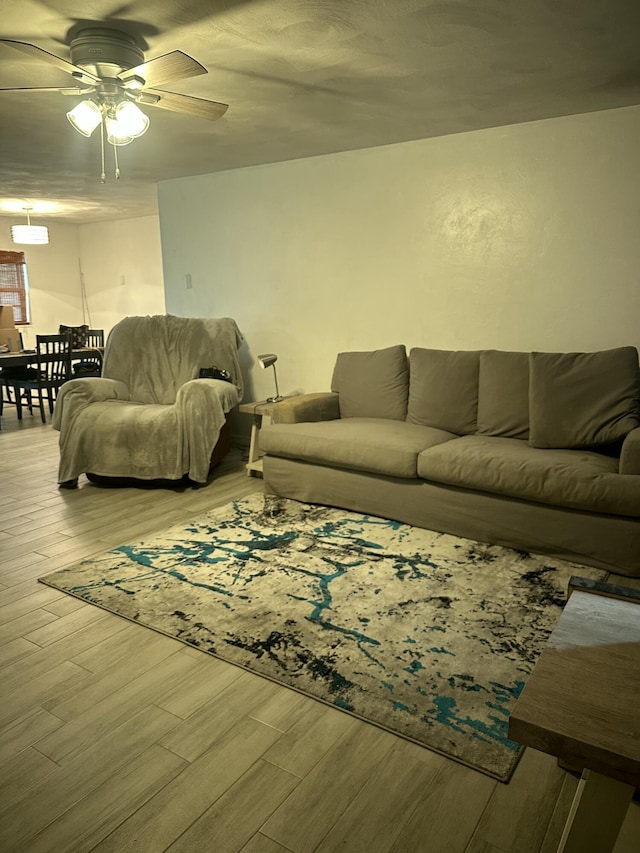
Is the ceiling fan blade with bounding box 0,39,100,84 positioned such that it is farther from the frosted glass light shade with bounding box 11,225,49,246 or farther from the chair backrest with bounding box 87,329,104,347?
the chair backrest with bounding box 87,329,104,347

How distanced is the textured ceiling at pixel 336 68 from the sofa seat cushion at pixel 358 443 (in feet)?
5.64

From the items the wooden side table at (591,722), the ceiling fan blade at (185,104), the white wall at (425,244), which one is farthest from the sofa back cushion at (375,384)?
the wooden side table at (591,722)

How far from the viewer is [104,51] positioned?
2291 mm

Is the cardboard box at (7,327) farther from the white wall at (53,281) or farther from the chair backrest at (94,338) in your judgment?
the chair backrest at (94,338)

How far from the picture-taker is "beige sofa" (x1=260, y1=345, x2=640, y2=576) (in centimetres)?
267

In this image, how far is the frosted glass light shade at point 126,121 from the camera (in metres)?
2.47

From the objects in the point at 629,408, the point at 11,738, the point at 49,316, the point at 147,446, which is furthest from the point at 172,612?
the point at 49,316

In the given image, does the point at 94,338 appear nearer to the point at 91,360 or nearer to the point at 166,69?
the point at 91,360

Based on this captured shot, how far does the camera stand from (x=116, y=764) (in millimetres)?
1604

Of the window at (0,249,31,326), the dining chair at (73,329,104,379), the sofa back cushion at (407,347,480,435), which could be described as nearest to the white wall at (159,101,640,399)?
the sofa back cushion at (407,347,480,435)

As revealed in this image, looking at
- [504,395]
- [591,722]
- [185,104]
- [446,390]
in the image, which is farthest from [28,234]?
[591,722]

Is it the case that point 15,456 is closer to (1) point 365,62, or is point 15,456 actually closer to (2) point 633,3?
(1) point 365,62

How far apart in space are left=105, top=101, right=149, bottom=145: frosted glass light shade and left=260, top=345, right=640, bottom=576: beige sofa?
1.75 metres

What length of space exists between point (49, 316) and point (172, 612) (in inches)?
278
